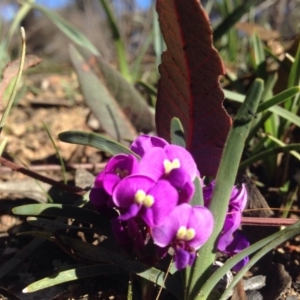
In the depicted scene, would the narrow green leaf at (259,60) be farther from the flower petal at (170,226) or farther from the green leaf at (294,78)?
the flower petal at (170,226)

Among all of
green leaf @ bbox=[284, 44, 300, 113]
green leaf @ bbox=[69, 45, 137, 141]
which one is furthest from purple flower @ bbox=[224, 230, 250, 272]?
green leaf @ bbox=[69, 45, 137, 141]

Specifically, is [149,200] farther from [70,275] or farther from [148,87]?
[148,87]

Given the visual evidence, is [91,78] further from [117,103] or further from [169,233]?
[169,233]

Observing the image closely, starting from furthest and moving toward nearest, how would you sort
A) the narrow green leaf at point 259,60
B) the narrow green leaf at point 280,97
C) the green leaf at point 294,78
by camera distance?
the narrow green leaf at point 259,60
the green leaf at point 294,78
the narrow green leaf at point 280,97

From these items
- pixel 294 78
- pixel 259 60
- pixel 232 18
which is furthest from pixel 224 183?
pixel 232 18

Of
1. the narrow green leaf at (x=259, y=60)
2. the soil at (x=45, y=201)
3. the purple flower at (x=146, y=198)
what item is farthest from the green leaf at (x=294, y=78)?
the purple flower at (x=146, y=198)
